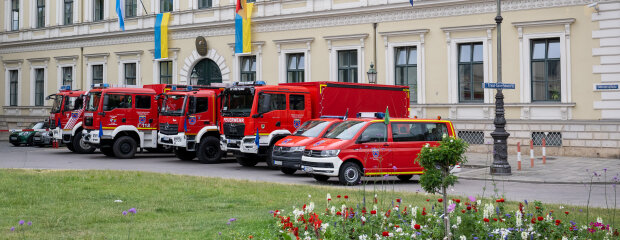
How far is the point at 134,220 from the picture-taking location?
960 cm

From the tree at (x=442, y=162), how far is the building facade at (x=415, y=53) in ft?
52.5

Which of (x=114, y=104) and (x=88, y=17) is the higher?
(x=88, y=17)

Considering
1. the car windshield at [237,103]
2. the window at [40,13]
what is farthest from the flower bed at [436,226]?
the window at [40,13]

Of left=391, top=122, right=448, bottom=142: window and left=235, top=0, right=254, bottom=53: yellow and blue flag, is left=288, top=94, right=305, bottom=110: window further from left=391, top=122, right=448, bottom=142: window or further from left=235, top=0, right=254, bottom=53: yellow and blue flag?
left=235, top=0, right=254, bottom=53: yellow and blue flag

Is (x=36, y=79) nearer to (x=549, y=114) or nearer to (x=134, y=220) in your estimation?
(x=549, y=114)

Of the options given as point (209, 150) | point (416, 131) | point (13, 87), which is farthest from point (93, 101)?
point (13, 87)

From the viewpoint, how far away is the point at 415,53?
2973cm

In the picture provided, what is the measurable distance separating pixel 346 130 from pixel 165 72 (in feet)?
76.5

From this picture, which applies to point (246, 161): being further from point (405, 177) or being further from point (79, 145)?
point (79, 145)

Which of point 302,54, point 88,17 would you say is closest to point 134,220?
point 302,54

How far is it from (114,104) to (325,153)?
1188 cm

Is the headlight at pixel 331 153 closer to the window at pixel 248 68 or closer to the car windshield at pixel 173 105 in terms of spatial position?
the car windshield at pixel 173 105

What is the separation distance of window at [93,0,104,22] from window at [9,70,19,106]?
Result: 9044 mm

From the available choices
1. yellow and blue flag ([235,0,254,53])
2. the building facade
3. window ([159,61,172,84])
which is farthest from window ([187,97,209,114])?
window ([159,61,172,84])
